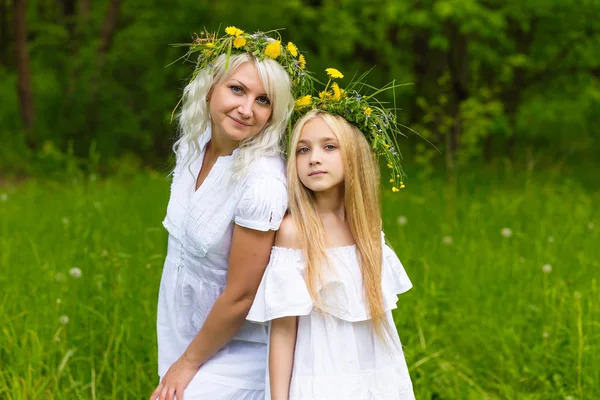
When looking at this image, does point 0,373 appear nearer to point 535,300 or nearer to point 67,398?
point 67,398

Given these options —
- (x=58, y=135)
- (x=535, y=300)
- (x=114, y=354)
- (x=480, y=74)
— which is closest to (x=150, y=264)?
(x=114, y=354)

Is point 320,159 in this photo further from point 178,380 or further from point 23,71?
point 23,71

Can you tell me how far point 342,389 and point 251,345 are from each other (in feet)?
1.05

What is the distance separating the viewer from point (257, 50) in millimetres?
1808

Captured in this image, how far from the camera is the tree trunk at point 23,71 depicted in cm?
817

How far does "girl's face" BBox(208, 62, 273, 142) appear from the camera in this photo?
1809 mm

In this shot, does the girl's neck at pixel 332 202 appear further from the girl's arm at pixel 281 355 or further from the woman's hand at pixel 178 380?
the woman's hand at pixel 178 380

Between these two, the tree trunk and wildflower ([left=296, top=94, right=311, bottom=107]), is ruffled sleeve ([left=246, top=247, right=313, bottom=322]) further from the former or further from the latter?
the tree trunk

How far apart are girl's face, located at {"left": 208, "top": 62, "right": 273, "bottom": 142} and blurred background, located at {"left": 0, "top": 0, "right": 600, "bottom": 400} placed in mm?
199

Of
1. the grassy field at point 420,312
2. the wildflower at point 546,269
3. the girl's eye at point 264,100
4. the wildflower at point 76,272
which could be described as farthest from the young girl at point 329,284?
the wildflower at point 546,269

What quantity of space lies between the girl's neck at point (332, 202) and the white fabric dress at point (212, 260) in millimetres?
110

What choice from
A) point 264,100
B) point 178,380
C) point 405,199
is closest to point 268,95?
point 264,100

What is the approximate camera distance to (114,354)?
2.81 meters

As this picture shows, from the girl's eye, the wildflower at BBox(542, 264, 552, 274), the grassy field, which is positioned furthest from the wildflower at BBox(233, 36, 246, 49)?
the wildflower at BBox(542, 264, 552, 274)
